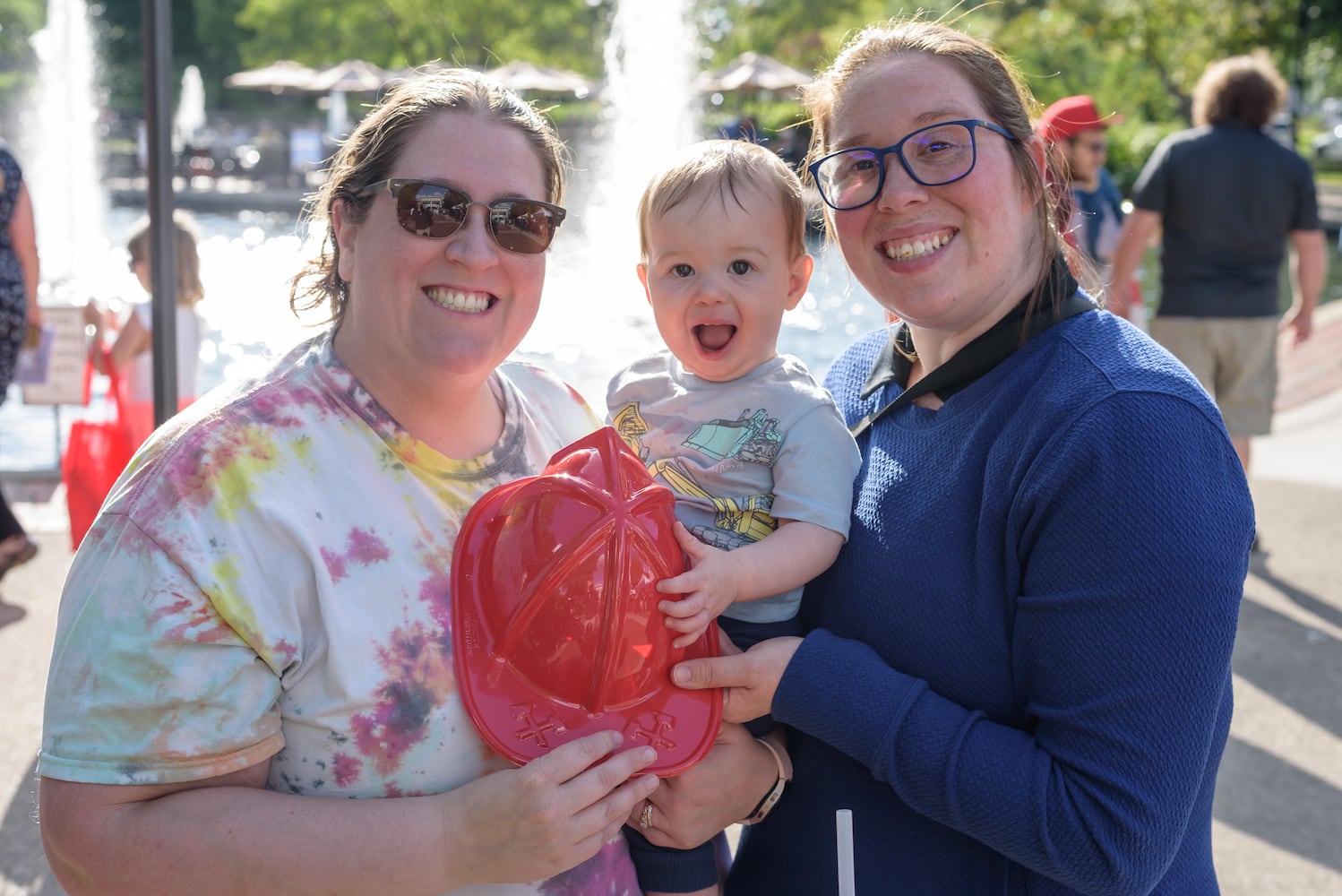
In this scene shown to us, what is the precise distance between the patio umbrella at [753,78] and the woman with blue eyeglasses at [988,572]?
19776mm

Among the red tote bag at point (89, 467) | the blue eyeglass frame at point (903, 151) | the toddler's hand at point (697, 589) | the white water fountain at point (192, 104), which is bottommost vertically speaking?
the red tote bag at point (89, 467)

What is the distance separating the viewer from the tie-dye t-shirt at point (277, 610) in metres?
1.46

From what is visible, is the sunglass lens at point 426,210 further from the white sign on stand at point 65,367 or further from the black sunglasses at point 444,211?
the white sign on stand at point 65,367

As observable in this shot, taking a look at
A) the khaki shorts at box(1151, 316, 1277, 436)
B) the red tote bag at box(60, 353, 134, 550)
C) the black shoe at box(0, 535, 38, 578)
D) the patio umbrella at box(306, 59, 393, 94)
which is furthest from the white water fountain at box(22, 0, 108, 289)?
the khaki shorts at box(1151, 316, 1277, 436)

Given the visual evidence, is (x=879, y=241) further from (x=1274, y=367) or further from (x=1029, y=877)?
(x=1274, y=367)

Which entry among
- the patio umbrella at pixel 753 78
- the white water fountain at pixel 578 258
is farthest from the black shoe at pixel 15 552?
the patio umbrella at pixel 753 78

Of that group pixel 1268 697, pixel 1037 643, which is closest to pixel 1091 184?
pixel 1268 697

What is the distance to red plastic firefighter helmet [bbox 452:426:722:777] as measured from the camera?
1.65 m

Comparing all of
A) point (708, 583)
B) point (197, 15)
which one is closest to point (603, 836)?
point (708, 583)

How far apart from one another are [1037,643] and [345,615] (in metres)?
0.97

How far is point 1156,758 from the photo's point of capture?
5.16 ft

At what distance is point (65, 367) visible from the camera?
639 centimetres

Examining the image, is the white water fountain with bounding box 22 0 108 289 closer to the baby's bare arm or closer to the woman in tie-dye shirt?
the woman in tie-dye shirt

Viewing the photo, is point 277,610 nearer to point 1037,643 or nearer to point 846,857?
point 846,857
